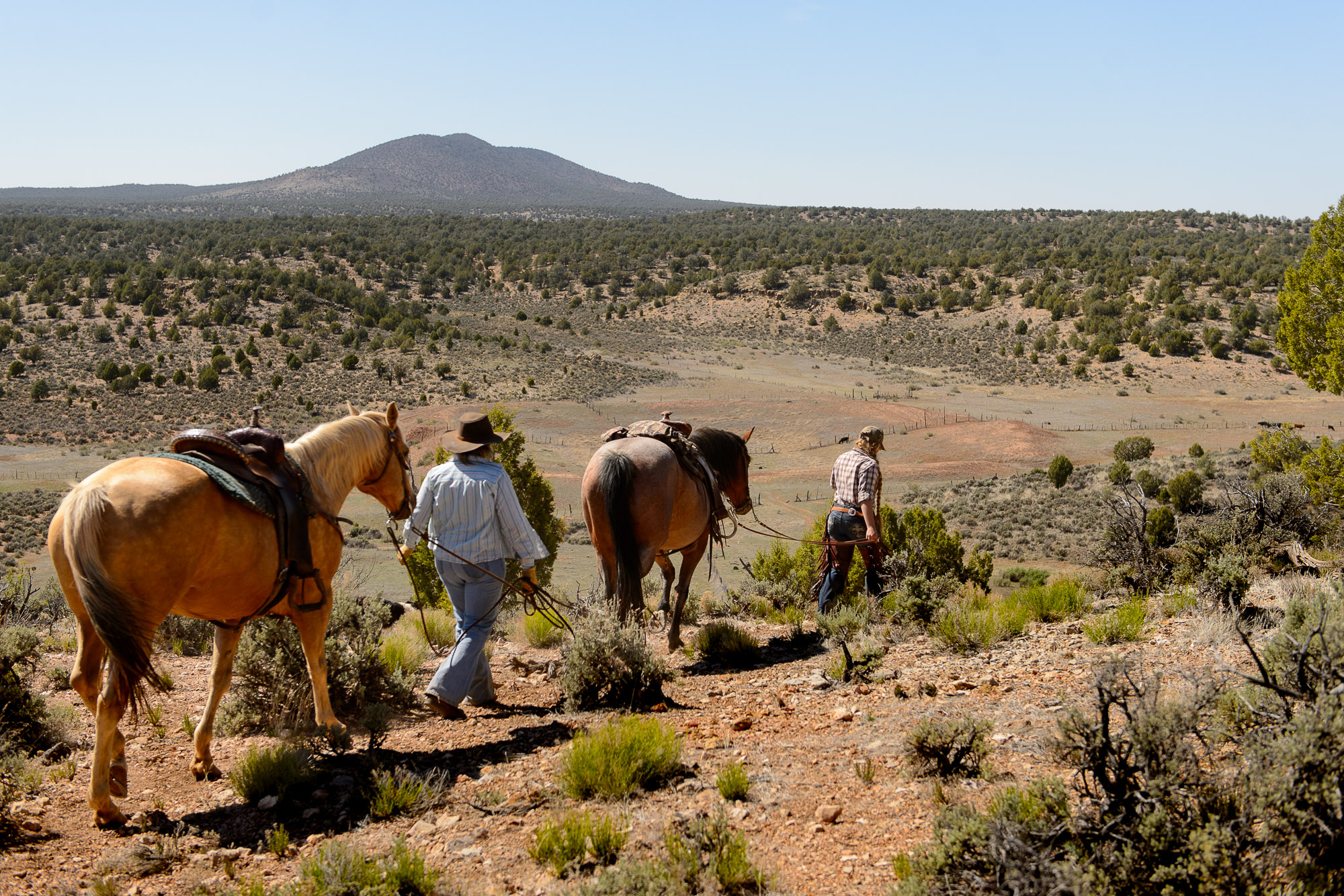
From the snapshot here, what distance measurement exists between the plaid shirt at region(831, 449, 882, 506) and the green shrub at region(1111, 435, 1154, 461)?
2618 centimetres

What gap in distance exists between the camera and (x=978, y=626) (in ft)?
22.1

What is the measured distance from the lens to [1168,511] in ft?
52.3

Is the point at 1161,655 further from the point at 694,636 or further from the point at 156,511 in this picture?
the point at 156,511

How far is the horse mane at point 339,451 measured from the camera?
214 inches

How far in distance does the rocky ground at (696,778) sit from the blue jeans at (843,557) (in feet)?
4.56

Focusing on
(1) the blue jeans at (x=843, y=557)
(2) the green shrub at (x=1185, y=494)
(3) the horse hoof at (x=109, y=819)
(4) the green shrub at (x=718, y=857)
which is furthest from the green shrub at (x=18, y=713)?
(2) the green shrub at (x=1185, y=494)

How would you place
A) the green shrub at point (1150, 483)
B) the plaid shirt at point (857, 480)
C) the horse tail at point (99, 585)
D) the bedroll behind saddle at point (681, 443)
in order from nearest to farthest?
the horse tail at point (99, 585), the bedroll behind saddle at point (681, 443), the plaid shirt at point (857, 480), the green shrub at point (1150, 483)

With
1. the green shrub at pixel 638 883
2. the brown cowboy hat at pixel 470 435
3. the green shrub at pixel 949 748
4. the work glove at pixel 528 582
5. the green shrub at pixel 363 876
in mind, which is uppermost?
the brown cowboy hat at pixel 470 435

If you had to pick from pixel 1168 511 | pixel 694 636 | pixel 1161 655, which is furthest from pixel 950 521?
pixel 1161 655

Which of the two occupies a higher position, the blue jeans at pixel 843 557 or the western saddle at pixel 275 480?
the western saddle at pixel 275 480

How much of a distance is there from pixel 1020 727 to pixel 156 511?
4.47 meters

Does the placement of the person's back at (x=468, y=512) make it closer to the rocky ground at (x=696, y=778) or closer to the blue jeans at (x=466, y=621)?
the blue jeans at (x=466, y=621)

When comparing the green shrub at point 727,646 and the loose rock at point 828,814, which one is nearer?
the loose rock at point 828,814

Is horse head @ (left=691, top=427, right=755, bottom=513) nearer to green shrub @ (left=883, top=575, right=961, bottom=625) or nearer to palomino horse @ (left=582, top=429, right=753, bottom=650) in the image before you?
palomino horse @ (left=582, top=429, right=753, bottom=650)
